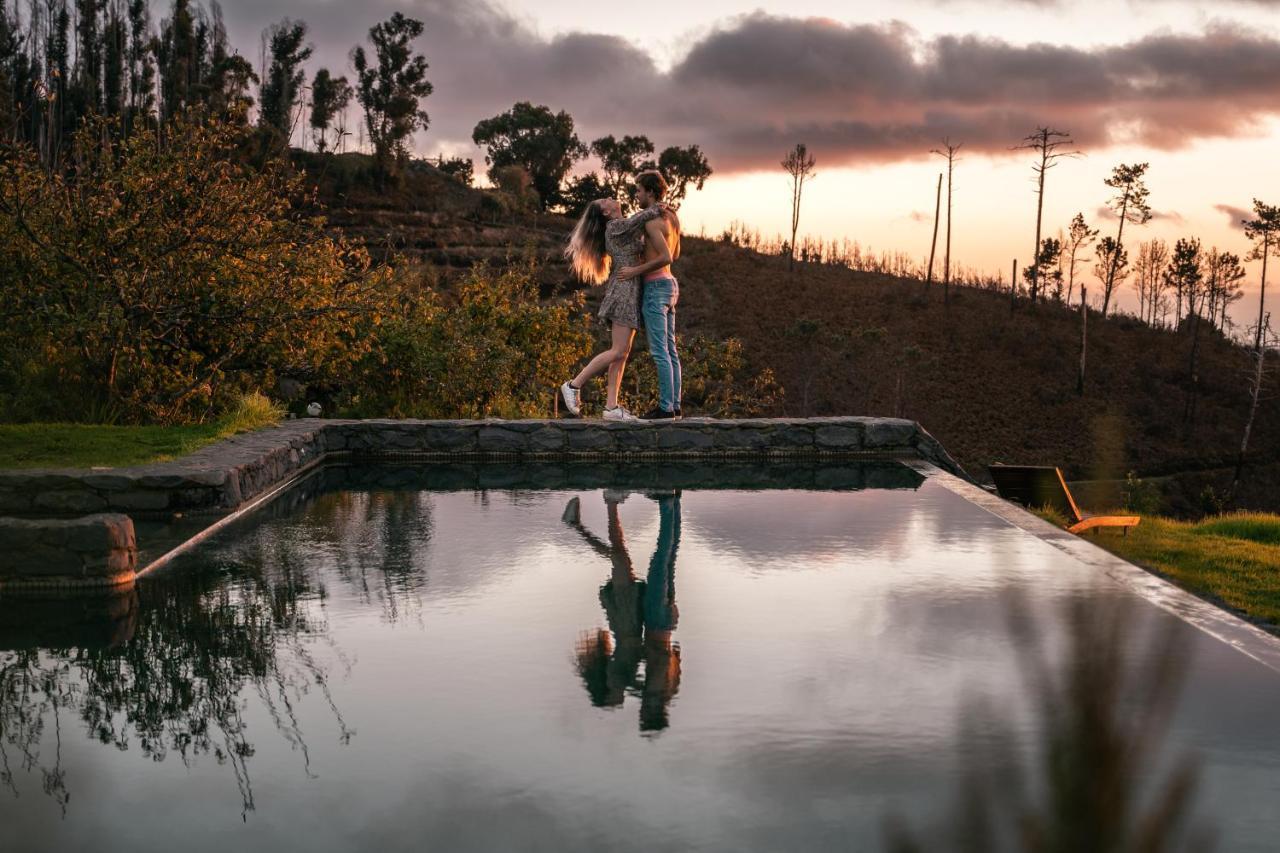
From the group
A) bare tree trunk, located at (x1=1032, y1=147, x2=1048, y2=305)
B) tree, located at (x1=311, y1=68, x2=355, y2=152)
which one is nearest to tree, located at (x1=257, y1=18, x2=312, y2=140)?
tree, located at (x1=311, y1=68, x2=355, y2=152)

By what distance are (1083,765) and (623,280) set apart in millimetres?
8055

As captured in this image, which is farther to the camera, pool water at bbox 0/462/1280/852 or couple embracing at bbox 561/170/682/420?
couple embracing at bbox 561/170/682/420

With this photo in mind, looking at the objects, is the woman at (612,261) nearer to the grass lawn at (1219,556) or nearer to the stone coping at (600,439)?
the stone coping at (600,439)

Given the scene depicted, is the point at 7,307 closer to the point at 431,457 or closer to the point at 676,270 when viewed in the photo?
the point at 431,457

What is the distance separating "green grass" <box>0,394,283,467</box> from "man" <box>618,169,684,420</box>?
3.74 m

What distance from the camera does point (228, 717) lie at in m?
3.73

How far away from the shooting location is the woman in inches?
426

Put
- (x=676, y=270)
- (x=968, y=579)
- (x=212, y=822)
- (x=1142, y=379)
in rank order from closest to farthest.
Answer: (x=212, y=822) → (x=968, y=579) → (x=1142, y=379) → (x=676, y=270)

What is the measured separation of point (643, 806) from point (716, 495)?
617 centimetres

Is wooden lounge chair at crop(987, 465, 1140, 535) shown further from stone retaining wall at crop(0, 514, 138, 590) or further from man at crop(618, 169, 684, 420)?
stone retaining wall at crop(0, 514, 138, 590)

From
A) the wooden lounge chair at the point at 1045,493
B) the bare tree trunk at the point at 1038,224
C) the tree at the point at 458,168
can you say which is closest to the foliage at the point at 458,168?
the tree at the point at 458,168

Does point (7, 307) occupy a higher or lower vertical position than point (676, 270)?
lower

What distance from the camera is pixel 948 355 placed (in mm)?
48594

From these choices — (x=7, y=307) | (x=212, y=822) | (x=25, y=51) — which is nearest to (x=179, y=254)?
(x=7, y=307)
